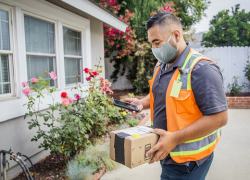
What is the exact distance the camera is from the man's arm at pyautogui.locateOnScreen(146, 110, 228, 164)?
4.08 feet

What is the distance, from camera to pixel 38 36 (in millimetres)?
3730

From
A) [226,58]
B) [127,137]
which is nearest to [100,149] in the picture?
[127,137]

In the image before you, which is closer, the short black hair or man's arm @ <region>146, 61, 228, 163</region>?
man's arm @ <region>146, 61, 228, 163</region>

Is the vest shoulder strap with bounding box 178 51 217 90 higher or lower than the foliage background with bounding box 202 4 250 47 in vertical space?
lower

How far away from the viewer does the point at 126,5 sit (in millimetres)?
8977

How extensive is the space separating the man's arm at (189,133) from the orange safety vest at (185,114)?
7cm

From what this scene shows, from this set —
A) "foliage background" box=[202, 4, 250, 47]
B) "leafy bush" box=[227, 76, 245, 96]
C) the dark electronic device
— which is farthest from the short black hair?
"foliage background" box=[202, 4, 250, 47]

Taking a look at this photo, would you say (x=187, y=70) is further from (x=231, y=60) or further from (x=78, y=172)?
(x=231, y=60)

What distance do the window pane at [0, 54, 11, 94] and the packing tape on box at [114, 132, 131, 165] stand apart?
2478 millimetres

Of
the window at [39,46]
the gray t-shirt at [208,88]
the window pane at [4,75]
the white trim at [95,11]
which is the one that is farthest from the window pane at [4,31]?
the gray t-shirt at [208,88]

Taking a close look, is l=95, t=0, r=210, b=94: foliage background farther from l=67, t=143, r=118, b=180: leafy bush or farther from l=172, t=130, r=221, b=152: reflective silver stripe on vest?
l=172, t=130, r=221, b=152: reflective silver stripe on vest

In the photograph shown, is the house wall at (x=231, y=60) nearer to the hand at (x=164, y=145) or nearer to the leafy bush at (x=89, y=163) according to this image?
the leafy bush at (x=89, y=163)

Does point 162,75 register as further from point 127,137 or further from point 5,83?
point 5,83

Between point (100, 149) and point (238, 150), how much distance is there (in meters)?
2.77
